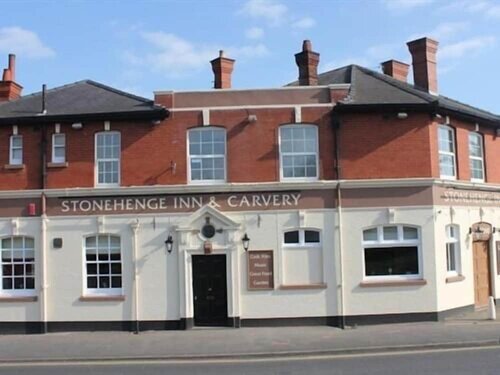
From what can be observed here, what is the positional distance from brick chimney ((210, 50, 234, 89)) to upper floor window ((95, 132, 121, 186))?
4535 mm

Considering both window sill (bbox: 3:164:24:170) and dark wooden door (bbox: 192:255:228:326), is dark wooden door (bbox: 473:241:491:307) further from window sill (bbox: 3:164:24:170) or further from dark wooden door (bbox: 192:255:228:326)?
window sill (bbox: 3:164:24:170)

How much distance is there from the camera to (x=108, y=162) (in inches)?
772

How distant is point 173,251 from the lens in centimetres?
1900

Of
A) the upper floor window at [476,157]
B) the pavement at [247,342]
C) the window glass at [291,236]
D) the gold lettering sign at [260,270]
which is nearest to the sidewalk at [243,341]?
the pavement at [247,342]

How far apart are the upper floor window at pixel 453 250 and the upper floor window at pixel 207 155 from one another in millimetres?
7689

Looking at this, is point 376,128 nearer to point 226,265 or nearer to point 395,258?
point 395,258

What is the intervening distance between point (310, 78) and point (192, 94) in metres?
4.68

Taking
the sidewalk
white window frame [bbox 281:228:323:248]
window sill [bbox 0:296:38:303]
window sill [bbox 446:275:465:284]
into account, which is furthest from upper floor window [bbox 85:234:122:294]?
window sill [bbox 446:275:465:284]

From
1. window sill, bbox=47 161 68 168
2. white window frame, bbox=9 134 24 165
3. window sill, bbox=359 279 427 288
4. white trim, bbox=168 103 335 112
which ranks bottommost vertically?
window sill, bbox=359 279 427 288

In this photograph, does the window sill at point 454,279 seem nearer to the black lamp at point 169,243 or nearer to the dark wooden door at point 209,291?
the dark wooden door at point 209,291

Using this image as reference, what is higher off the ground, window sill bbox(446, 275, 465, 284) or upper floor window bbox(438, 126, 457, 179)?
upper floor window bbox(438, 126, 457, 179)

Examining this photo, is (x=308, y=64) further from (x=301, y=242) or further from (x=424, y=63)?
(x=301, y=242)

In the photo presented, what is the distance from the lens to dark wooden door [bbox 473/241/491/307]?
69.7ft

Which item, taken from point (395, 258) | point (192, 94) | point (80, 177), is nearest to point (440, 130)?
point (395, 258)
